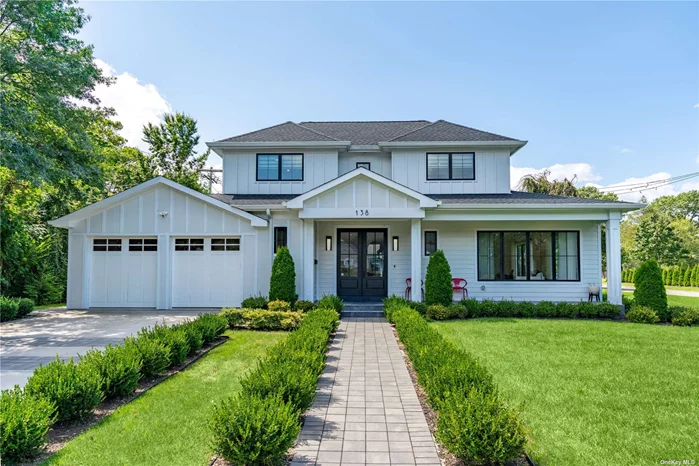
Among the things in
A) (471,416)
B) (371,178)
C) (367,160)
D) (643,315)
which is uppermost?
(367,160)

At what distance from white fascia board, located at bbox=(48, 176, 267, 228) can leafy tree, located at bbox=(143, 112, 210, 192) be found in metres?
15.4

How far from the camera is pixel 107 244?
40.9ft

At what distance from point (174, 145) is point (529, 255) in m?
25.4

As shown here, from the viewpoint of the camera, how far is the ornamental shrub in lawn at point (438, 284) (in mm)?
11086

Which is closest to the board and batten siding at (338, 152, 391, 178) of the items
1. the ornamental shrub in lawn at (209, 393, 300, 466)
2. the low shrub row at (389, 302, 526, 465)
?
the low shrub row at (389, 302, 526, 465)

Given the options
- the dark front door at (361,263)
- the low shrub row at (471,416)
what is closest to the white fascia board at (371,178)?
the dark front door at (361,263)

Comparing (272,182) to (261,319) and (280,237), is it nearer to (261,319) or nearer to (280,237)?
(280,237)

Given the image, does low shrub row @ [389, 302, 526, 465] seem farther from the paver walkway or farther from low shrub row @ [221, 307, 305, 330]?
low shrub row @ [221, 307, 305, 330]

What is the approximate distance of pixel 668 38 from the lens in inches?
442

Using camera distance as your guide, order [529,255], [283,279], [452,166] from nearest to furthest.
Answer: [283,279]
[529,255]
[452,166]

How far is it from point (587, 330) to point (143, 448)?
9695 millimetres

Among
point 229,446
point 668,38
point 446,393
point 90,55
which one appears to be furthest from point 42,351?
point 668,38

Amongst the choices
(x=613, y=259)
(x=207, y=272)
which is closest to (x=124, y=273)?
(x=207, y=272)

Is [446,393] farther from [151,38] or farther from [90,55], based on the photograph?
[90,55]
